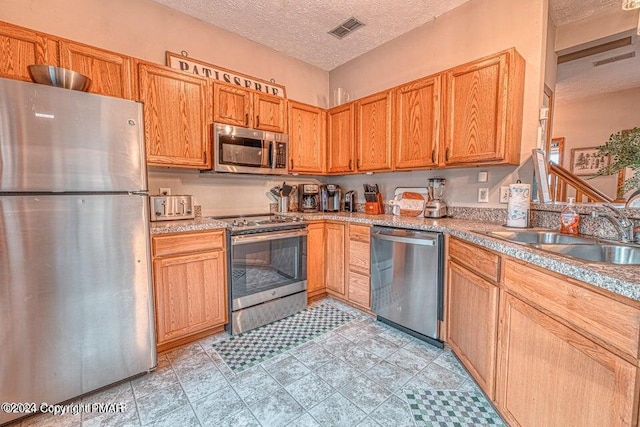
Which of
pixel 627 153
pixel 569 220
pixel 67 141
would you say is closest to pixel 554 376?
pixel 569 220

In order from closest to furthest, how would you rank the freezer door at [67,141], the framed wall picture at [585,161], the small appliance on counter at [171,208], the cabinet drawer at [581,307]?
1. the cabinet drawer at [581,307]
2. the freezer door at [67,141]
3. the small appliance on counter at [171,208]
4. the framed wall picture at [585,161]

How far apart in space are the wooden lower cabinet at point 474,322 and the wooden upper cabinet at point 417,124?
1022 mm

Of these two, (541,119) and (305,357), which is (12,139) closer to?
(305,357)

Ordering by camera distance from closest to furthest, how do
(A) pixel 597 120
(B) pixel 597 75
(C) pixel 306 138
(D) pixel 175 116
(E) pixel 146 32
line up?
(D) pixel 175 116 < (E) pixel 146 32 < (C) pixel 306 138 < (B) pixel 597 75 < (A) pixel 597 120

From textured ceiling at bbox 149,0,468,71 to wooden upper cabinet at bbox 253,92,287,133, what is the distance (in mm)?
681

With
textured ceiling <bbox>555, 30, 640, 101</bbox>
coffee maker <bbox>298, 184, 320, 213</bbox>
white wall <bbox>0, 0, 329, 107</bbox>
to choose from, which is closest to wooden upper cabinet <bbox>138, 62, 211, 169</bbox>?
white wall <bbox>0, 0, 329, 107</bbox>

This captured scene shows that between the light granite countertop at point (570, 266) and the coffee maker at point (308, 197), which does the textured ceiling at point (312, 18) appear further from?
the light granite countertop at point (570, 266)

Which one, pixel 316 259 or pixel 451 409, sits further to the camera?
pixel 316 259

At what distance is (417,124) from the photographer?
2443 mm

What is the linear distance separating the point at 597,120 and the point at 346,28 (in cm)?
420

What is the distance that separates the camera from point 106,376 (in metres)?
1.57

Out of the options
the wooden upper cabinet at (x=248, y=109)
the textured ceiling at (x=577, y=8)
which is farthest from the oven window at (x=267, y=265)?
the textured ceiling at (x=577, y=8)

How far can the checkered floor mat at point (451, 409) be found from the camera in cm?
136

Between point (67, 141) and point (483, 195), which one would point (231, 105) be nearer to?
point (67, 141)
